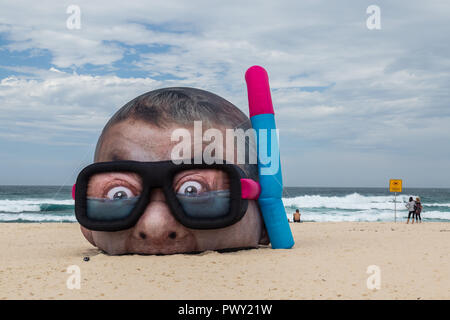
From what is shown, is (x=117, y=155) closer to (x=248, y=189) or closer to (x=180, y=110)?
(x=180, y=110)

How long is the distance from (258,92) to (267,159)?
1.21 m

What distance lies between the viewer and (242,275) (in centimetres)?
623

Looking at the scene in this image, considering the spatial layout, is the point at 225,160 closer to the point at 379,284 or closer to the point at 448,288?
the point at 379,284

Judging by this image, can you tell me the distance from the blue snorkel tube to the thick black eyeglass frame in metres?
0.81

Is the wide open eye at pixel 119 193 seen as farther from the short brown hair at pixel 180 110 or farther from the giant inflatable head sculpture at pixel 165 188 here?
the short brown hair at pixel 180 110

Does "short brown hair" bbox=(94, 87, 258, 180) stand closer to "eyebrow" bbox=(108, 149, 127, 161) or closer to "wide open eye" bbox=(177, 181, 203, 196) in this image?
"eyebrow" bbox=(108, 149, 127, 161)

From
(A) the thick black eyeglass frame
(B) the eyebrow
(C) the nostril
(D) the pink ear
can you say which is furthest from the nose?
(D) the pink ear

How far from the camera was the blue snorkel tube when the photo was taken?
8.14 metres

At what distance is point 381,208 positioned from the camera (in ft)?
127

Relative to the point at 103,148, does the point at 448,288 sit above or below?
below

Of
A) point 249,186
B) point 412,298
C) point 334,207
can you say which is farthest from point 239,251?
point 334,207

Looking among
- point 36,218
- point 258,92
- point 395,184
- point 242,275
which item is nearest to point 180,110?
point 258,92
